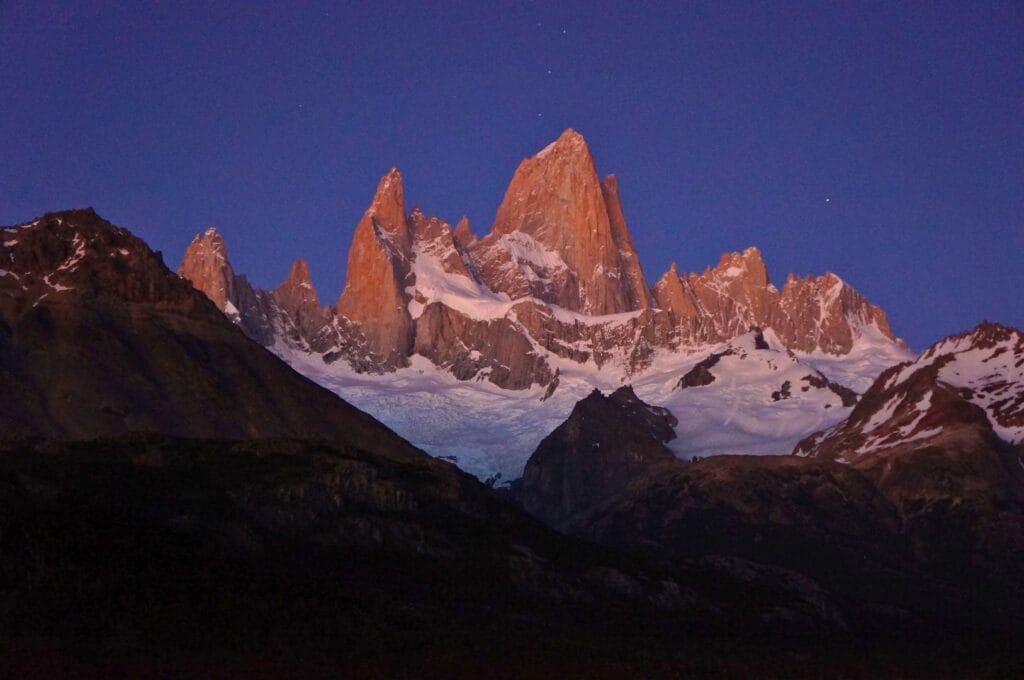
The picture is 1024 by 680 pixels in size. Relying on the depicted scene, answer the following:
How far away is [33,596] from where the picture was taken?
12538 cm

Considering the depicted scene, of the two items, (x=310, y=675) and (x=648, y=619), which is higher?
(x=648, y=619)

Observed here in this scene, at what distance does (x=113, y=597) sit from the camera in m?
129

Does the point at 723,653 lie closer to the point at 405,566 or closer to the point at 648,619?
the point at 648,619

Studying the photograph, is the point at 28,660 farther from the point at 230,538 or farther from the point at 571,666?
the point at 230,538

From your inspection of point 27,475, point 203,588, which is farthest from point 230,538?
point 203,588

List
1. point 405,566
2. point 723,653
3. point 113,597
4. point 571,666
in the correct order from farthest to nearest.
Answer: point 405,566, point 723,653, point 571,666, point 113,597

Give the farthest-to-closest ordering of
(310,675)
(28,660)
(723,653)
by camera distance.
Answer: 1. (723,653)
2. (310,675)
3. (28,660)

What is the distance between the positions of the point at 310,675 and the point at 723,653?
64710 mm

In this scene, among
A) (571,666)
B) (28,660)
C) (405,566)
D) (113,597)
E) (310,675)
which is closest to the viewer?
(28,660)

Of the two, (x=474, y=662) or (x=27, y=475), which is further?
(x=27, y=475)

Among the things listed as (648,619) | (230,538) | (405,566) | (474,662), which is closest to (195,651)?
(474,662)

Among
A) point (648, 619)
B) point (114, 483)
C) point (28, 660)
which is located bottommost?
point (28, 660)

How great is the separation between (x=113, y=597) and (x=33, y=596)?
6366 millimetres

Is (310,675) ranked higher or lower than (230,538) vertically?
lower
